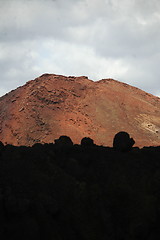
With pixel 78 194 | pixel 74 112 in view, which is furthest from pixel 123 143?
pixel 74 112

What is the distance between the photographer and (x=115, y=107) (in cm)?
7769

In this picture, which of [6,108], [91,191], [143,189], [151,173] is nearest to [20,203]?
[91,191]

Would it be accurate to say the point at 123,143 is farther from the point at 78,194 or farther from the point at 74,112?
the point at 74,112

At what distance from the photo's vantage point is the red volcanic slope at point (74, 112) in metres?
65.1

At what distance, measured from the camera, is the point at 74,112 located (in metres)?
73.1

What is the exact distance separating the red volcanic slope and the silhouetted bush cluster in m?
33.4

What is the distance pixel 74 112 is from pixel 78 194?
50.6 metres

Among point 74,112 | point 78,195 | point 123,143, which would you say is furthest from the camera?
point 74,112

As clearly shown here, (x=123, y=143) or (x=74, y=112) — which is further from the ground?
(x=74, y=112)

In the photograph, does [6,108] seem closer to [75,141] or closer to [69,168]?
[75,141]

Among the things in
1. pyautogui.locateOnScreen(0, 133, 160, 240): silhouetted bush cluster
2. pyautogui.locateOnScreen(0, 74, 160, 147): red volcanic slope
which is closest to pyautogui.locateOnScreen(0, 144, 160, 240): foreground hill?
pyautogui.locateOnScreen(0, 133, 160, 240): silhouetted bush cluster

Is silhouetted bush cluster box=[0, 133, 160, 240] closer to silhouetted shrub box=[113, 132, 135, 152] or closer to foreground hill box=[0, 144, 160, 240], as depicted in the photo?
foreground hill box=[0, 144, 160, 240]

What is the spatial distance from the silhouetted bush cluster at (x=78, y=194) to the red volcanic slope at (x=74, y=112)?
3340cm

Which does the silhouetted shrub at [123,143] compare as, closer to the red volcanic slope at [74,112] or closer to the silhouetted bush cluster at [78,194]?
the silhouetted bush cluster at [78,194]
